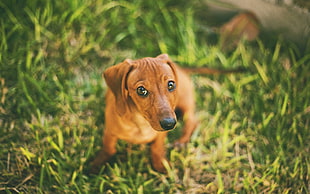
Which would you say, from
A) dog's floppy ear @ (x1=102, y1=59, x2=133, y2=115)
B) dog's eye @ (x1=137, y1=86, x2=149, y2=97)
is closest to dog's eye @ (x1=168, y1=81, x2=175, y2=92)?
dog's eye @ (x1=137, y1=86, x2=149, y2=97)

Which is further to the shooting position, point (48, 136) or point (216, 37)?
point (216, 37)

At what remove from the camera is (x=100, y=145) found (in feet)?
8.67

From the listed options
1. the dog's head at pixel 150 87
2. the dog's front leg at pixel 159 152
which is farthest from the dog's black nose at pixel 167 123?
the dog's front leg at pixel 159 152

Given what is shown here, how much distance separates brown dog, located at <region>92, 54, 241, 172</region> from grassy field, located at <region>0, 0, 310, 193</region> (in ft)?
1.16

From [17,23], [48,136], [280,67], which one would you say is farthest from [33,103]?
[280,67]

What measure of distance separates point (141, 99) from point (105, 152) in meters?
0.78

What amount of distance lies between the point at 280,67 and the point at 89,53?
1796 mm

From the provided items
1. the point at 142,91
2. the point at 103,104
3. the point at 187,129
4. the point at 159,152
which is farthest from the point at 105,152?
the point at 142,91

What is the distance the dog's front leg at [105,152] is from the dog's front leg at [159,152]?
0.29 metres

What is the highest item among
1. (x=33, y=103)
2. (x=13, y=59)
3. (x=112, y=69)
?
(x=112, y=69)

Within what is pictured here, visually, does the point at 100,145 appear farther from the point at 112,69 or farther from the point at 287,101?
the point at 287,101

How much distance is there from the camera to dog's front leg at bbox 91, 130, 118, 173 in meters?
2.34

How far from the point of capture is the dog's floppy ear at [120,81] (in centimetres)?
190

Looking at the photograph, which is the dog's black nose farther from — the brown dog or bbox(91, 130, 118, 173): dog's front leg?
bbox(91, 130, 118, 173): dog's front leg
